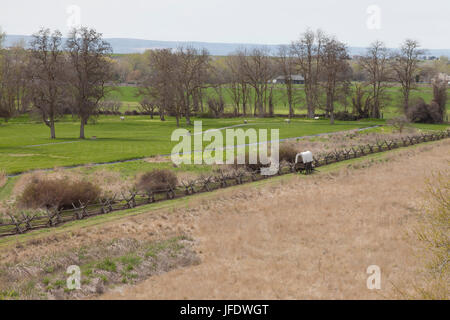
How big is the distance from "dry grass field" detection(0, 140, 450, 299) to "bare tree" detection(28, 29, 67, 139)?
31876 mm

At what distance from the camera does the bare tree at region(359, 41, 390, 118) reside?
81.2m

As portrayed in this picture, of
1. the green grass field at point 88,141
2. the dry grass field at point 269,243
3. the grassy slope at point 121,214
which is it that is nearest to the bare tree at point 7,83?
the green grass field at point 88,141

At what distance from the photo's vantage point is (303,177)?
115 ft

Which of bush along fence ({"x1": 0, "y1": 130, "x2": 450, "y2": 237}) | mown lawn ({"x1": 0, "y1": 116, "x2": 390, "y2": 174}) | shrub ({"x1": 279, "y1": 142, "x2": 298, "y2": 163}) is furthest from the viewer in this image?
shrub ({"x1": 279, "y1": 142, "x2": 298, "y2": 163})

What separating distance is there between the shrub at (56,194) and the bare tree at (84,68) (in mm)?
29620

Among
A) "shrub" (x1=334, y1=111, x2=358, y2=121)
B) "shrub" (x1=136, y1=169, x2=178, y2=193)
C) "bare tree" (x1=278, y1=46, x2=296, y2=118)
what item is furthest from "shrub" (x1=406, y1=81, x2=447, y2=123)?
"shrub" (x1=136, y1=169, x2=178, y2=193)

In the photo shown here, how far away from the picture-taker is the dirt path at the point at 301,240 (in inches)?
672

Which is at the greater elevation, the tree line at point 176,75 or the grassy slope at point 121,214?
the tree line at point 176,75

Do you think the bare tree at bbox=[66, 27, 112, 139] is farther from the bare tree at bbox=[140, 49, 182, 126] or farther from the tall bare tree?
the tall bare tree

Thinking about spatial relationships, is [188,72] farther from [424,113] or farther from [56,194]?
[56,194]

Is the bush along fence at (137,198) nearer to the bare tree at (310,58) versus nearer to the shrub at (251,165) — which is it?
the shrub at (251,165)

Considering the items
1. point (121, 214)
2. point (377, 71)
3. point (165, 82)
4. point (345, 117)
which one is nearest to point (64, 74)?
point (165, 82)
